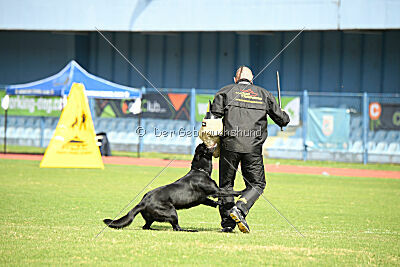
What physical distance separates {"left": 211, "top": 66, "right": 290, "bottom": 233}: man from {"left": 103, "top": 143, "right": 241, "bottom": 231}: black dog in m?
0.20

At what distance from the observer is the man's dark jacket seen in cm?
774

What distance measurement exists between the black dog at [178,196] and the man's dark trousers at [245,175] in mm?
147

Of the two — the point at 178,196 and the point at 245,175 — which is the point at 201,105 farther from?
the point at 178,196

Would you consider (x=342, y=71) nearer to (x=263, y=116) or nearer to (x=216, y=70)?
(x=216, y=70)

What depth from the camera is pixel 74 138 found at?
16.9 m

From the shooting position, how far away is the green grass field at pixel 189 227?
237 inches

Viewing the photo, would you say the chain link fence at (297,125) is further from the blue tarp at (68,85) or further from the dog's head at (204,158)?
the dog's head at (204,158)

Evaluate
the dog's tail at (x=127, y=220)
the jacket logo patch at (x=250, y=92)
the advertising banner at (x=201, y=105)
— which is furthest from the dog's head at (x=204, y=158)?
the advertising banner at (x=201, y=105)

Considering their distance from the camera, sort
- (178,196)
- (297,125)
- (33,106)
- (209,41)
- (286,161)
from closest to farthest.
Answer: (178,196)
(286,161)
(297,125)
(33,106)
(209,41)

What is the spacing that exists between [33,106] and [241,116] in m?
20.2

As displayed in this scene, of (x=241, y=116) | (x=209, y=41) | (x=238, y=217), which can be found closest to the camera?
(x=238, y=217)

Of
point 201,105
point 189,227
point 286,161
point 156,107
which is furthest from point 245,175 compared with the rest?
point 156,107

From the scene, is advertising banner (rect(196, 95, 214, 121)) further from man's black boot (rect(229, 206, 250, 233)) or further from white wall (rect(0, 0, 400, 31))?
man's black boot (rect(229, 206, 250, 233))

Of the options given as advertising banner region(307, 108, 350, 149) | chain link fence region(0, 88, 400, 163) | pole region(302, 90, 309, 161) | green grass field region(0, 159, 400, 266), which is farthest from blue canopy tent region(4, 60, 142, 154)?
advertising banner region(307, 108, 350, 149)
